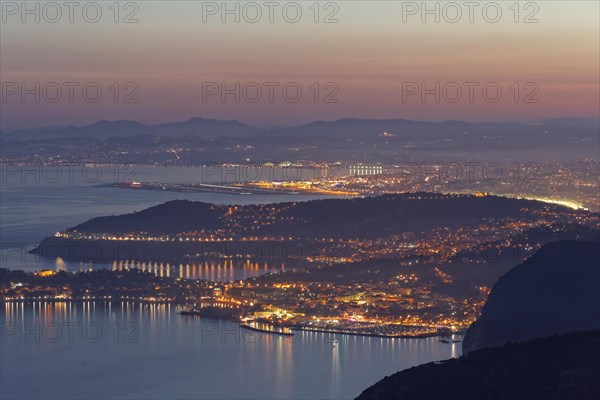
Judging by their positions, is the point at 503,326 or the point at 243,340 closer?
the point at 503,326

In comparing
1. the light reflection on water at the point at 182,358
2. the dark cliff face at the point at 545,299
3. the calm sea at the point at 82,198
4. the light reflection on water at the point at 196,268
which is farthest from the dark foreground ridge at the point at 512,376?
the calm sea at the point at 82,198

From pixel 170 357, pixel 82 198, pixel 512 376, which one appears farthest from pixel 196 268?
pixel 82 198

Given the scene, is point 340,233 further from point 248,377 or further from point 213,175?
point 213,175

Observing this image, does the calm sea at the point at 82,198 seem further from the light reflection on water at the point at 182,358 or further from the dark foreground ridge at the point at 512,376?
the dark foreground ridge at the point at 512,376

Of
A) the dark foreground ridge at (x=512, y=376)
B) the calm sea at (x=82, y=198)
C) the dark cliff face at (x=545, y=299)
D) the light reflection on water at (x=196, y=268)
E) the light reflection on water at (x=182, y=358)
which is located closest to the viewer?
the dark foreground ridge at (x=512, y=376)

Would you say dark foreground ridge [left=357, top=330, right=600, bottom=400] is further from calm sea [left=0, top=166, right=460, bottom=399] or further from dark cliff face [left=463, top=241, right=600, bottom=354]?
calm sea [left=0, top=166, right=460, bottom=399]

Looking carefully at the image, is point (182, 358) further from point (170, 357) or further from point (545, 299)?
point (545, 299)

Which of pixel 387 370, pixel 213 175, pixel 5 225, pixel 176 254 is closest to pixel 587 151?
pixel 213 175
